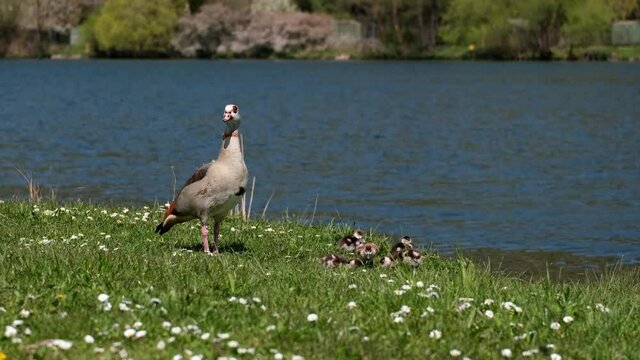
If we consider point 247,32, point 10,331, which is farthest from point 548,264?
point 247,32

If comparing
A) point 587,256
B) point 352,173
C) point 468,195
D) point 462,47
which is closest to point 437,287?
point 587,256

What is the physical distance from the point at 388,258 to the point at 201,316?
20.2 feet

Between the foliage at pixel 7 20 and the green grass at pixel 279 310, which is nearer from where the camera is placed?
the green grass at pixel 279 310

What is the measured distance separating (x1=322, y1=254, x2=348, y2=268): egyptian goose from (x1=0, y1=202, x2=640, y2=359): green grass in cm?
59

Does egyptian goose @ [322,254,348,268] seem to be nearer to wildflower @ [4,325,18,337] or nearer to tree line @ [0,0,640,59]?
wildflower @ [4,325,18,337]

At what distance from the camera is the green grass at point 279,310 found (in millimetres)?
10570

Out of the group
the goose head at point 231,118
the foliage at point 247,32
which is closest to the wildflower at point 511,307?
the goose head at point 231,118

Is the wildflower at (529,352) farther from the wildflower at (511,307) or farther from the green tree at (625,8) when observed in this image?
the green tree at (625,8)

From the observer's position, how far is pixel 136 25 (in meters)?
182

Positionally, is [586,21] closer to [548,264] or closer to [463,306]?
[548,264]

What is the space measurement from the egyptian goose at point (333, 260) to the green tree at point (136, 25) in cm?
16668

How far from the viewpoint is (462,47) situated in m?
177

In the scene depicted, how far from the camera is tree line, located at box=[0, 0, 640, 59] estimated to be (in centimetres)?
16775

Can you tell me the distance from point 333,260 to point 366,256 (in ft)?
3.10
